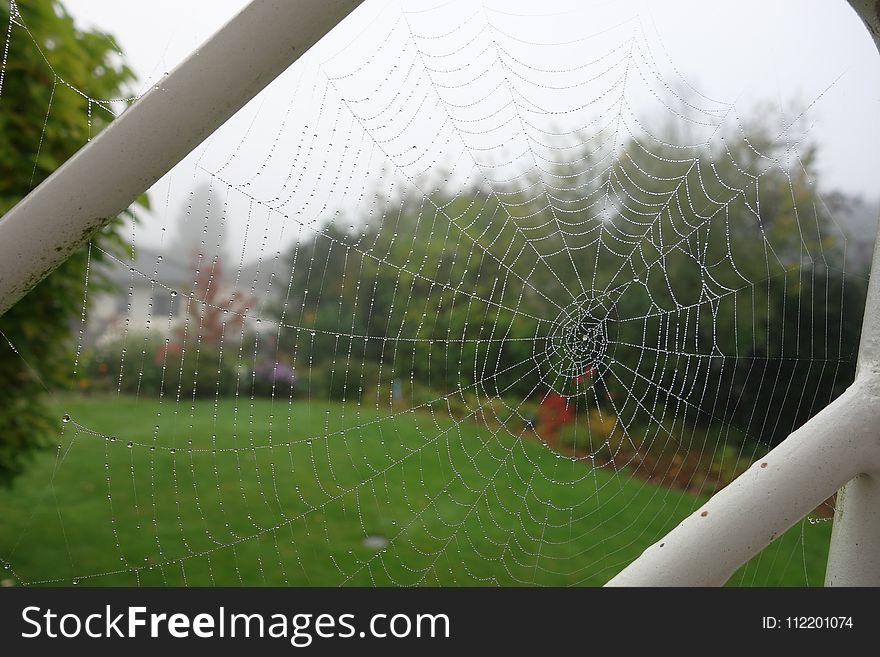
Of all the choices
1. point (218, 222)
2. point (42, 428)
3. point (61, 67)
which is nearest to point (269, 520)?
point (42, 428)

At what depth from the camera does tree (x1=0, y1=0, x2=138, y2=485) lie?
88.9 inches

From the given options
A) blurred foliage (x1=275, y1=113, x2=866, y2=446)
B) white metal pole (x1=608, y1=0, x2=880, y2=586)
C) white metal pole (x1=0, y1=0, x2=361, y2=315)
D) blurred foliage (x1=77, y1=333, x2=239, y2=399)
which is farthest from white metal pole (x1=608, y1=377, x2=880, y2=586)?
blurred foliage (x1=275, y1=113, x2=866, y2=446)

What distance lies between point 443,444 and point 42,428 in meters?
1.99

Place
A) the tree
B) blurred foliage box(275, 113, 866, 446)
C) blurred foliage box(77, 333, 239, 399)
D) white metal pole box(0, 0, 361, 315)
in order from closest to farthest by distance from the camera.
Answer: white metal pole box(0, 0, 361, 315), the tree, blurred foliage box(77, 333, 239, 399), blurred foliage box(275, 113, 866, 446)

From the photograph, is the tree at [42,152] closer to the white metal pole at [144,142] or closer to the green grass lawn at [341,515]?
the green grass lawn at [341,515]

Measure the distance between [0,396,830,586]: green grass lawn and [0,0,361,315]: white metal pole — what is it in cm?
206

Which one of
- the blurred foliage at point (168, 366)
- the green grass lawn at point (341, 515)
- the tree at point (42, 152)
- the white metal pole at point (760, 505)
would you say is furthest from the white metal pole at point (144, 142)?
the green grass lawn at point (341, 515)

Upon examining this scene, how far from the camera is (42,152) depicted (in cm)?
232

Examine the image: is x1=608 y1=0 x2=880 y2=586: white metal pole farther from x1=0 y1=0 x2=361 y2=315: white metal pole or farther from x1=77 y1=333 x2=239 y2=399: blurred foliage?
x1=77 y1=333 x2=239 y2=399: blurred foliage

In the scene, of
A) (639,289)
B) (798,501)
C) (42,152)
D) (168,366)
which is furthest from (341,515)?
(798,501)

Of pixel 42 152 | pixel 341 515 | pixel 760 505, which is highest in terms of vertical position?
pixel 42 152

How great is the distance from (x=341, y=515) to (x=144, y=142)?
3.20 metres

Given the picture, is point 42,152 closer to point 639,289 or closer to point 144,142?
point 144,142

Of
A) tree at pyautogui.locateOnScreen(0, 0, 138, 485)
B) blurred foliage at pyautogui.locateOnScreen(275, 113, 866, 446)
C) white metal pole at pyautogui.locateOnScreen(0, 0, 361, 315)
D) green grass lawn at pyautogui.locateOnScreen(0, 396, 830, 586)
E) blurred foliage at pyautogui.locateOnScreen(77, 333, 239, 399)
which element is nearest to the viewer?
white metal pole at pyautogui.locateOnScreen(0, 0, 361, 315)
